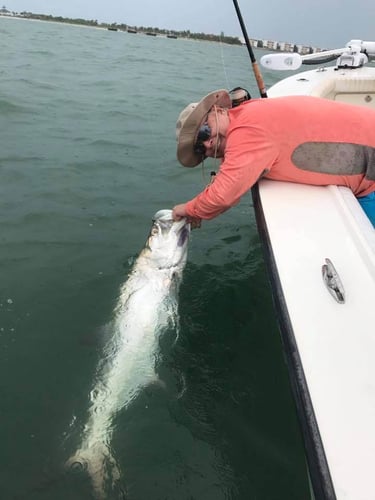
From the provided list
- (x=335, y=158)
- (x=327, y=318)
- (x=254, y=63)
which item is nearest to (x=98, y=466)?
(x=327, y=318)

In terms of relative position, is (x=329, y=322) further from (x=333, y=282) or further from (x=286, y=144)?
(x=286, y=144)

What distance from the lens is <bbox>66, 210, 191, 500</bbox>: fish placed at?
3.13 metres

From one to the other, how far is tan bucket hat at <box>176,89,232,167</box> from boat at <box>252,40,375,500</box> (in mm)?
655

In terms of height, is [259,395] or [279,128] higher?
[279,128]

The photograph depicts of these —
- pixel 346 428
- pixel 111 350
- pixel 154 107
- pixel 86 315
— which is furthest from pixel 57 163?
pixel 346 428

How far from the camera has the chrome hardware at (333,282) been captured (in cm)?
252

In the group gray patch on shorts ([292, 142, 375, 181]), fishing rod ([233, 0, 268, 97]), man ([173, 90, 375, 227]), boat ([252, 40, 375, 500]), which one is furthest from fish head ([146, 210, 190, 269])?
fishing rod ([233, 0, 268, 97])

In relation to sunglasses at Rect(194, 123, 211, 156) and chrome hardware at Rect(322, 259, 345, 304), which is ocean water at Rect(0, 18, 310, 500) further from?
sunglasses at Rect(194, 123, 211, 156)

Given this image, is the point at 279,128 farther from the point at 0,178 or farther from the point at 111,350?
the point at 0,178

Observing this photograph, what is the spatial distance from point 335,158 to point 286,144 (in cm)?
40

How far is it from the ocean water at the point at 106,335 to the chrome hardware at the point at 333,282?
48.0 inches

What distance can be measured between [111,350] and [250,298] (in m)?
1.56

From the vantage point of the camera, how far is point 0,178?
259 inches

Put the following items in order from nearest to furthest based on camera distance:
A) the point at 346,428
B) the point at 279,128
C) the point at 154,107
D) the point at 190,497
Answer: the point at 346,428 < the point at 190,497 < the point at 279,128 < the point at 154,107
